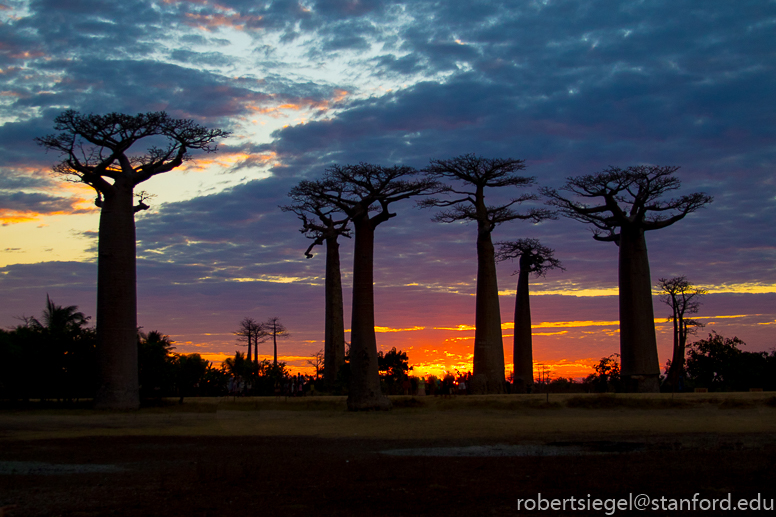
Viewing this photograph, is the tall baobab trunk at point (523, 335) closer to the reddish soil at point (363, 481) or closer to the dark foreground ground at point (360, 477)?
the dark foreground ground at point (360, 477)

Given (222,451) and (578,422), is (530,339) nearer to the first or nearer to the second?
(578,422)

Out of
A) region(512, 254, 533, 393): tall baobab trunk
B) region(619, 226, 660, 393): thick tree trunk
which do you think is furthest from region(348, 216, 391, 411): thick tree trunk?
region(512, 254, 533, 393): tall baobab trunk

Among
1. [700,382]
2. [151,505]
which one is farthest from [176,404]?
[700,382]

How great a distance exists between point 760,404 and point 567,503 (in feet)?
56.7

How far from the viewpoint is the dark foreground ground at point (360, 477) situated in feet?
21.3

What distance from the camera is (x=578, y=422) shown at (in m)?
17.1

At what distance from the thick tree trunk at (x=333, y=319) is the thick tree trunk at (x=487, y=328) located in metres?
6.57

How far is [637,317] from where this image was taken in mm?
28375

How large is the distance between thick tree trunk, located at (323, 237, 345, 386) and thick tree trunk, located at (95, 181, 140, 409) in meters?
11.5

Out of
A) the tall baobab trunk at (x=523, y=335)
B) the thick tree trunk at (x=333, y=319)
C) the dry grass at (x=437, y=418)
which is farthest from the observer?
the tall baobab trunk at (x=523, y=335)

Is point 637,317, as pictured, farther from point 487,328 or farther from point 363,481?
point 363,481

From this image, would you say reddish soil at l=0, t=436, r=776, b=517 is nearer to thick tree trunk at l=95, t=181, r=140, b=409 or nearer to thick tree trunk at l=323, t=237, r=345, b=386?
thick tree trunk at l=95, t=181, r=140, b=409

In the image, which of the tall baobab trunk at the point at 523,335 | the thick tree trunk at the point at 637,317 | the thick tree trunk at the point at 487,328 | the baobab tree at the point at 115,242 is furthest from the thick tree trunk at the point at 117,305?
the tall baobab trunk at the point at 523,335

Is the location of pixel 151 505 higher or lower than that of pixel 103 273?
lower
